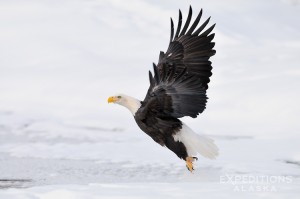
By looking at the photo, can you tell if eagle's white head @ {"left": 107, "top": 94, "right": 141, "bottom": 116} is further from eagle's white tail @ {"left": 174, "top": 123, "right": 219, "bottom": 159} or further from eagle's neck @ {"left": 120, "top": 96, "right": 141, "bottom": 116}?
eagle's white tail @ {"left": 174, "top": 123, "right": 219, "bottom": 159}

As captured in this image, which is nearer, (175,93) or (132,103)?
(175,93)

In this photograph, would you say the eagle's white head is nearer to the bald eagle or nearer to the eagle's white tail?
the bald eagle

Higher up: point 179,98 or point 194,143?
point 179,98

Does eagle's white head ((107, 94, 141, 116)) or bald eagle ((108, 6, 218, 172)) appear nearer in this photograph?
bald eagle ((108, 6, 218, 172))

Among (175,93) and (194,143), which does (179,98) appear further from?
(194,143)

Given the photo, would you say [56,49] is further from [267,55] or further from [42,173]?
[42,173]

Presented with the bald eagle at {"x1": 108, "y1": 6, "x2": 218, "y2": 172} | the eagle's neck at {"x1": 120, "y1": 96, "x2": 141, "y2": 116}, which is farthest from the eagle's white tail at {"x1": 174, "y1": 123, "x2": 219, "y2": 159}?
the eagle's neck at {"x1": 120, "y1": 96, "x2": 141, "y2": 116}

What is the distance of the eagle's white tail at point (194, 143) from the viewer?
650 cm

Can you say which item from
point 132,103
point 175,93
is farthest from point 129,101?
point 175,93

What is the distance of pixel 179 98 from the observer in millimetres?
6090

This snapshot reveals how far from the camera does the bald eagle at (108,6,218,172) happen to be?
6.09 meters

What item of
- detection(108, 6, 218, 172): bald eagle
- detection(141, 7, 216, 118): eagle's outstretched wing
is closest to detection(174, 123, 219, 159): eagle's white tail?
detection(108, 6, 218, 172): bald eagle

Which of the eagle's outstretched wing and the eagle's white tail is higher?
the eagle's outstretched wing

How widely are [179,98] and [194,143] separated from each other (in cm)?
62
